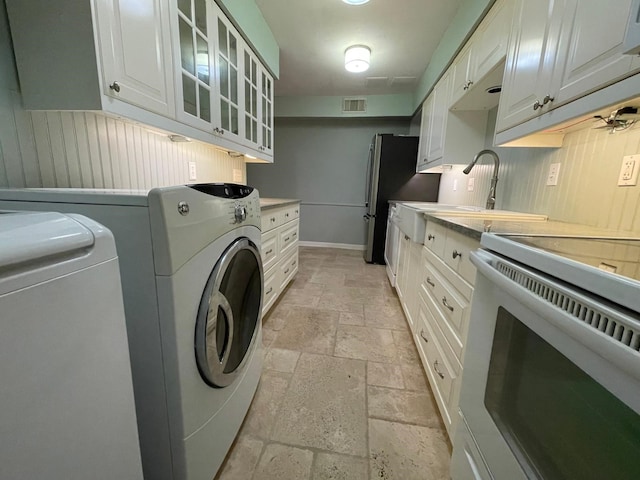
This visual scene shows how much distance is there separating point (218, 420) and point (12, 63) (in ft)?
4.94

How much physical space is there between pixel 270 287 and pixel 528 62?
2.01m

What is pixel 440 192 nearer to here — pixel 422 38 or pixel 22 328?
pixel 422 38

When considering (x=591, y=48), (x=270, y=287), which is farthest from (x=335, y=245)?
(x=591, y=48)

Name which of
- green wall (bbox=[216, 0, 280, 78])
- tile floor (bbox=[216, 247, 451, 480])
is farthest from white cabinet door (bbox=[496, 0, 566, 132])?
green wall (bbox=[216, 0, 280, 78])

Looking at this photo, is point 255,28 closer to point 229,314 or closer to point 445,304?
point 229,314

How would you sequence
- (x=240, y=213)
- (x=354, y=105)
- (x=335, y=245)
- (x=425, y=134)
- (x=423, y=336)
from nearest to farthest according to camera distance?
(x=240, y=213) → (x=423, y=336) → (x=425, y=134) → (x=354, y=105) → (x=335, y=245)

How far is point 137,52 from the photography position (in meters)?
1.08

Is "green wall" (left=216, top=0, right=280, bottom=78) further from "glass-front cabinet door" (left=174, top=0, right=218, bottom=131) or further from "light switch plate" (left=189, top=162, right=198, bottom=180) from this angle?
"light switch plate" (left=189, top=162, right=198, bottom=180)

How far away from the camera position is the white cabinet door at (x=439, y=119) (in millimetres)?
2363

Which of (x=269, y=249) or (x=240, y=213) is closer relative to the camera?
(x=240, y=213)

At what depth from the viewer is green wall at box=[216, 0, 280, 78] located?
1793 mm

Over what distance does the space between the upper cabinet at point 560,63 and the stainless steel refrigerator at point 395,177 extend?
2.03 metres

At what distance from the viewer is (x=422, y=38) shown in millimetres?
2465

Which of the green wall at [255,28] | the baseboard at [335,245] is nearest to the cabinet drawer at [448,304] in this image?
the green wall at [255,28]
